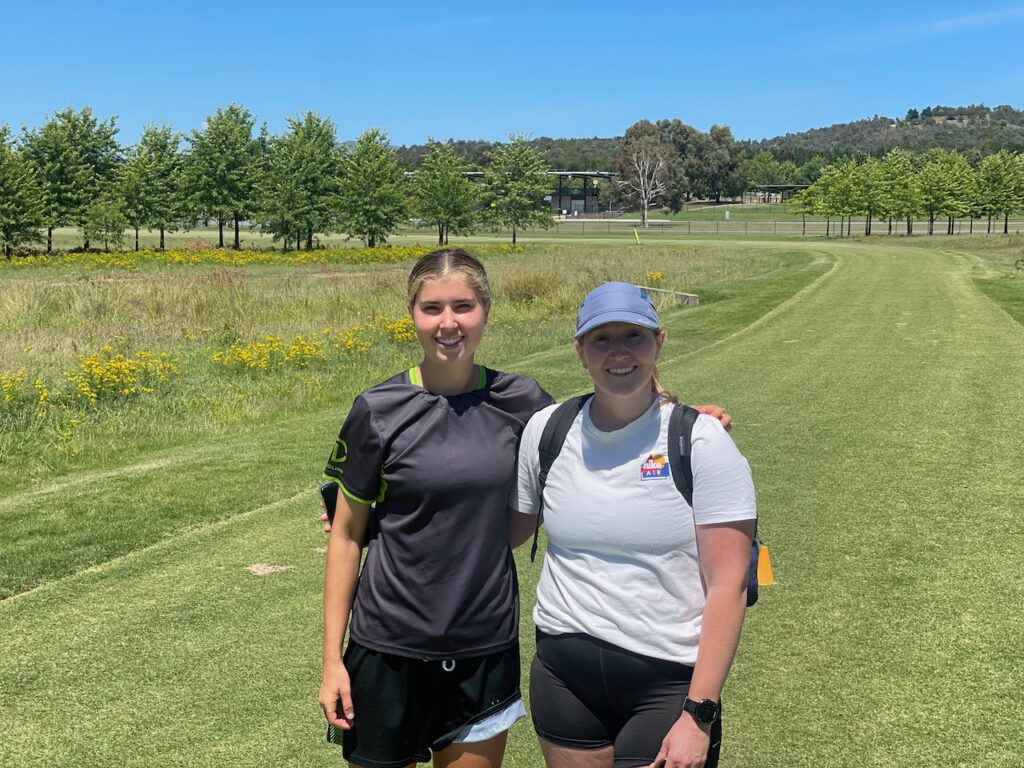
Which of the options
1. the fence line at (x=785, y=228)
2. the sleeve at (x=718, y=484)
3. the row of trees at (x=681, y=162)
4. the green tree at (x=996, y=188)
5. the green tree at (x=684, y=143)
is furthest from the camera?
the green tree at (x=684, y=143)

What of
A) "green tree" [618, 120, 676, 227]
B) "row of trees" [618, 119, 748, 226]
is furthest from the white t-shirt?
"row of trees" [618, 119, 748, 226]

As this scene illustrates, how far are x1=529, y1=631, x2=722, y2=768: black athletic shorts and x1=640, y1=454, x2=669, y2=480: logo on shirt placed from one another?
436 mm

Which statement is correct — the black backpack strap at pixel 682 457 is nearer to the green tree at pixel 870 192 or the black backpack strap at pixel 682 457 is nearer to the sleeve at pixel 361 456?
the sleeve at pixel 361 456

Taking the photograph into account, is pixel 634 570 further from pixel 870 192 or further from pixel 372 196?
pixel 870 192

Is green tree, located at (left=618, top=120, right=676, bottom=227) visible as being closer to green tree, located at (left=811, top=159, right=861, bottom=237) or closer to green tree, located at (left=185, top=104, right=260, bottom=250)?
green tree, located at (left=811, top=159, right=861, bottom=237)

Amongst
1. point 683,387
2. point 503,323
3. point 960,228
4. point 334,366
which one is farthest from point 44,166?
point 960,228

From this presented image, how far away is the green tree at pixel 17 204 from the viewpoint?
51.8 m

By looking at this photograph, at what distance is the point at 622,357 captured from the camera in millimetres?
2391

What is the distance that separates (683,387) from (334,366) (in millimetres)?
5768

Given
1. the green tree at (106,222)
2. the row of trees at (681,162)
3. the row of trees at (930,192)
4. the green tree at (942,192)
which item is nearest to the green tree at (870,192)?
the row of trees at (930,192)

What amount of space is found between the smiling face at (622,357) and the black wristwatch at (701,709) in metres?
0.73

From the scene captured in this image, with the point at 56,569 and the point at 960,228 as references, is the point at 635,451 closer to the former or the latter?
the point at 56,569

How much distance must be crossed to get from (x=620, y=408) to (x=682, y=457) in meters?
0.22

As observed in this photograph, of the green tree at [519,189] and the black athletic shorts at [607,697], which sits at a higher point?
the green tree at [519,189]
